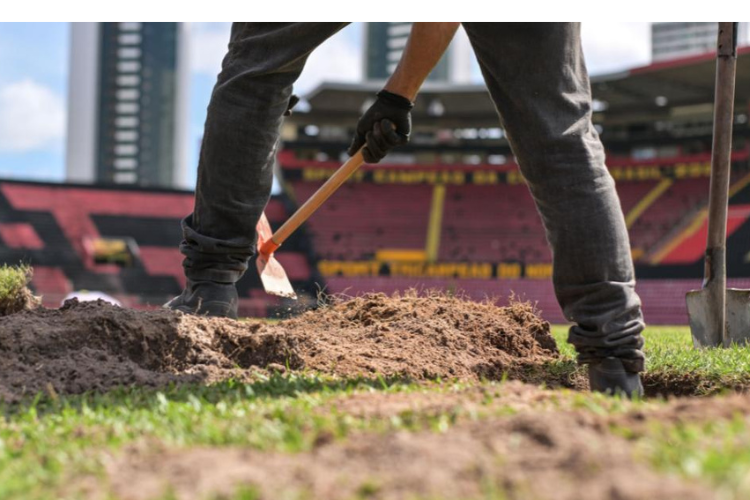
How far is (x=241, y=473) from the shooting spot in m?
0.89

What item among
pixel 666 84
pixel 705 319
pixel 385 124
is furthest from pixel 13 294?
pixel 666 84

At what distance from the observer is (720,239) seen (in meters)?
3.88

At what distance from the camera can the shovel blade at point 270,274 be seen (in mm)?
3205

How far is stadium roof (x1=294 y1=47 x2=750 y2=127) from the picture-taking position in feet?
84.6

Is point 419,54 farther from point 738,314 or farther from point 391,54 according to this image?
point 391,54

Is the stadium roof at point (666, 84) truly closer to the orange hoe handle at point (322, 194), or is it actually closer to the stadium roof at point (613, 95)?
the stadium roof at point (613, 95)

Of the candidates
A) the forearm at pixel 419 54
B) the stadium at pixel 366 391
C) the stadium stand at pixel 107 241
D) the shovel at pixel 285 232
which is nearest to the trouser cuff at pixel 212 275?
the stadium at pixel 366 391

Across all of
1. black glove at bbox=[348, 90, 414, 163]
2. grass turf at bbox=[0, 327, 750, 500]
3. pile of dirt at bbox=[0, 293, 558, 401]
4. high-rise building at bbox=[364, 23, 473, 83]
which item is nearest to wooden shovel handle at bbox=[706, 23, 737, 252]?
pile of dirt at bbox=[0, 293, 558, 401]

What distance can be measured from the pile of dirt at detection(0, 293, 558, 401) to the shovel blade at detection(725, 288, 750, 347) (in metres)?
1.53

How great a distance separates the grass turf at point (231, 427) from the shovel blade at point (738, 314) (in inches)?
104

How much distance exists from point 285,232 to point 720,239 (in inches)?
92.9

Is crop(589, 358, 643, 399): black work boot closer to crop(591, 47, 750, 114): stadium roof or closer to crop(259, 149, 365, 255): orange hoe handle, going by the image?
crop(259, 149, 365, 255): orange hoe handle

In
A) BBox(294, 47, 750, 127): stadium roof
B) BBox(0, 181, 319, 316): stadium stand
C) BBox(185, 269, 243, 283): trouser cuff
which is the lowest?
BBox(0, 181, 319, 316): stadium stand

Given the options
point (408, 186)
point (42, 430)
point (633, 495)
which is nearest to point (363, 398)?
point (42, 430)
